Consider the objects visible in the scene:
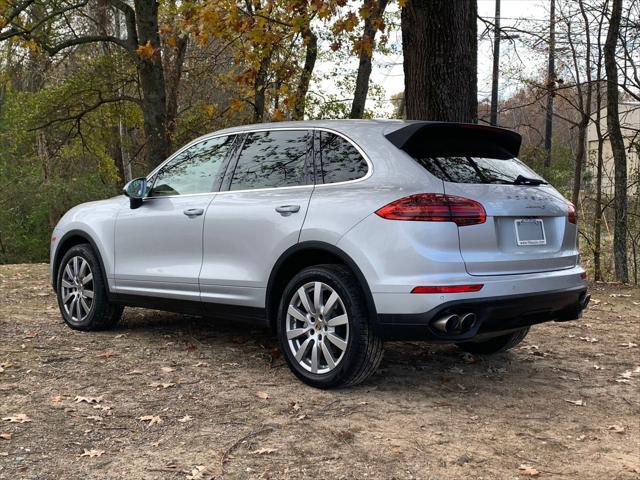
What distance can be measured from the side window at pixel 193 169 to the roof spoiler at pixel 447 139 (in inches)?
65.1

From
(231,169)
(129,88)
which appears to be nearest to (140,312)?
(231,169)

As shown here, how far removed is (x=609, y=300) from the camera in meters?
9.03

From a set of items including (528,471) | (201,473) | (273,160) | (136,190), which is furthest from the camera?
(136,190)

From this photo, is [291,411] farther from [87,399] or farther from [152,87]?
[152,87]

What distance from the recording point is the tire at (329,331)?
176 inches

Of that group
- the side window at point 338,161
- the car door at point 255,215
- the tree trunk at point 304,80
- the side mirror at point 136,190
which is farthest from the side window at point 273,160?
the tree trunk at point 304,80

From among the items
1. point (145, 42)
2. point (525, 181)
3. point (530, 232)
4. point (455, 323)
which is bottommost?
point (455, 323)

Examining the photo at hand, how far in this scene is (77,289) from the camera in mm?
6703

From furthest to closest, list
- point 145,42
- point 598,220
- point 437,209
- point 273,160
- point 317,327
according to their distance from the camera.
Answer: point 145,42 < point 598,220 < point 273,160 < point 317,327 < point 437,209

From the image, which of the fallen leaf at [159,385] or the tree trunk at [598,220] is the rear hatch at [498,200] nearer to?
the fallen leaf at [159,385]

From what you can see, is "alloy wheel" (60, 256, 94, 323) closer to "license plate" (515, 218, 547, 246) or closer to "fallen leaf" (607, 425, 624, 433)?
"license plate" (515, 218, 547, 246)

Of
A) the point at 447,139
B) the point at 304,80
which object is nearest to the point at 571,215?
the point at 447,139

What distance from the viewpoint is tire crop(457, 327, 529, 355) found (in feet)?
18.9

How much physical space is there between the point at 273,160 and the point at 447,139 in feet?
4.39
